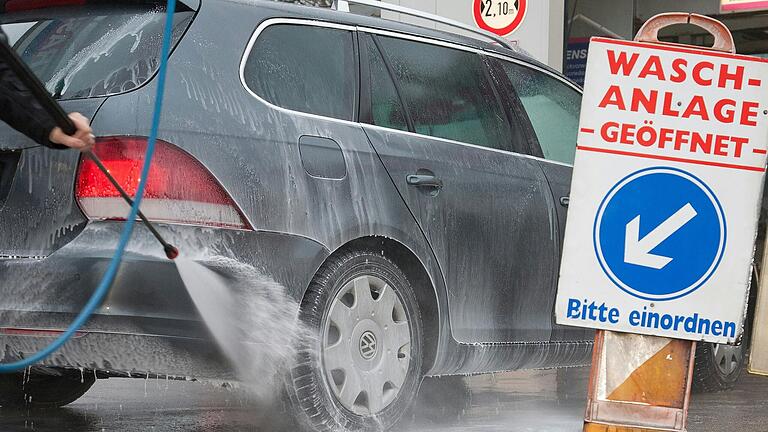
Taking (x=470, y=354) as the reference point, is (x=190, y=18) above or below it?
above

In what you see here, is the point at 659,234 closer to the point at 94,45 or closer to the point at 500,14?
the point at 94,45

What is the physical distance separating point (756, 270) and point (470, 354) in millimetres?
3035

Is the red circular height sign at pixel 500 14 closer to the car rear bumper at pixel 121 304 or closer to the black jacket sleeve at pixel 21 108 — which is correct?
the car rear bumper at pixel 121 304

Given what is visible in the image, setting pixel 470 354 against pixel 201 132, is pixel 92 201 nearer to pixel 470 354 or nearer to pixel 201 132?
pixel 201 132

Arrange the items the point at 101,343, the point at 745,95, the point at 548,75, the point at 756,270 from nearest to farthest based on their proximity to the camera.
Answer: the point at 745,95
the point at 101,343
the point at 548,75
the point at 756,270

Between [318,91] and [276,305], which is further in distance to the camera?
[318,91]

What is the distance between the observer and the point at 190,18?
4512 mm

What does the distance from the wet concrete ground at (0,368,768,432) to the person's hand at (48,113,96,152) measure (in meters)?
1.28

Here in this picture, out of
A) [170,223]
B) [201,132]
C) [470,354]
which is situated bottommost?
[470,354]

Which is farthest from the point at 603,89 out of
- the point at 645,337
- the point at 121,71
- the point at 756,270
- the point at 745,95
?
the point at 756,270

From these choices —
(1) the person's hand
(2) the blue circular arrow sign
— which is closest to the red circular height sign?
(2) the blue circular arrow sign

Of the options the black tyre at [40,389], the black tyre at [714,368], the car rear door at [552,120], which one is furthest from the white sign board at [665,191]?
the black tyre at [714,368]

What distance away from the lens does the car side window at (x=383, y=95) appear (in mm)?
5102

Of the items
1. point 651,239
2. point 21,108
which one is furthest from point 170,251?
point 651,239
